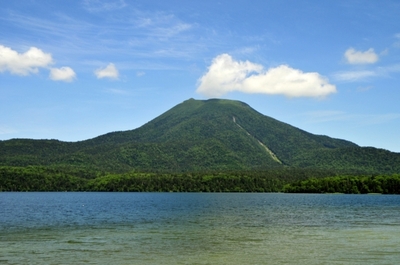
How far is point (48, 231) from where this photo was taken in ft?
170

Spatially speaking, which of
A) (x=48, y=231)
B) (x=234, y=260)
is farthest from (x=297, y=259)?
(x=48, y=231)

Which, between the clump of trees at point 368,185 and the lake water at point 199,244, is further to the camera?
the clump of trees at point 368,185

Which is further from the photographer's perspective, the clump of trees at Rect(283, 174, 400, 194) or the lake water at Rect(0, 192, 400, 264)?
the clump of trees at Rect(283, 174, 400, 194)

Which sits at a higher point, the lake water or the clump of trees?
the clump of trees

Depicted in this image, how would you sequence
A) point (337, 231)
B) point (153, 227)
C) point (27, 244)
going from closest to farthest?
point (27, 244) < point (337, 231) < point (153, 227)

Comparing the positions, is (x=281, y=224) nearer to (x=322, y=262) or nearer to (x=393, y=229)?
(x=393, y=229)

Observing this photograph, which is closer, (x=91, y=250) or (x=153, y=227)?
(x=91, y=250)

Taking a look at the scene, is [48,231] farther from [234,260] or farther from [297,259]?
[297,259]

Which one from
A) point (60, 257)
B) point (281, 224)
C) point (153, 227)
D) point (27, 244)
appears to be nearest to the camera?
point (60, 257)

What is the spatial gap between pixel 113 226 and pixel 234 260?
28.7 meters

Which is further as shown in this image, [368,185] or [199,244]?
[368,185]

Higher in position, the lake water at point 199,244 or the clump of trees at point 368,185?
Answer: the clump of trees at point 368,185

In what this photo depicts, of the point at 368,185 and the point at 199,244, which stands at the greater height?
the point at 368,185

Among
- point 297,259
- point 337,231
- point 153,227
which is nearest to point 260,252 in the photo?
point 297,259
